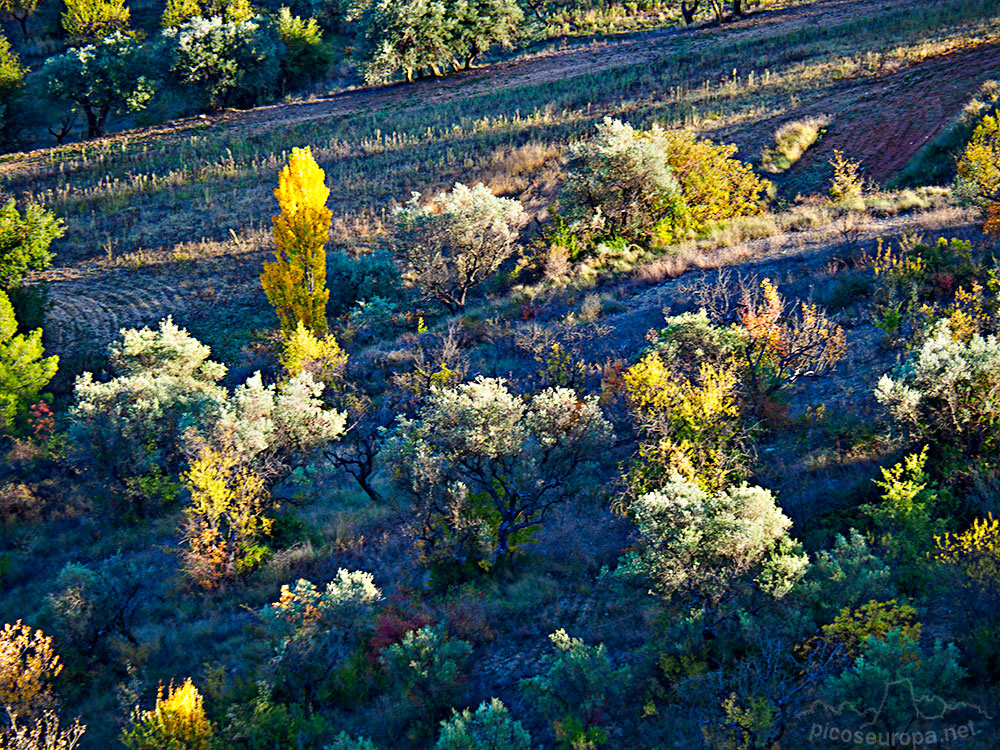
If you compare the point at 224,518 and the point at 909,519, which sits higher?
the point at 909,519

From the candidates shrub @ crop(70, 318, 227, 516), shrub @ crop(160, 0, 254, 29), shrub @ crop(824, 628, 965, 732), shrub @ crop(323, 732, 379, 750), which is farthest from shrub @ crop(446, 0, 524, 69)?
shrub @ crop(824, 628, 965, 732)

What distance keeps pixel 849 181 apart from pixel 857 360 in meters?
12.5

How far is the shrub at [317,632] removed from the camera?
12.9 metres

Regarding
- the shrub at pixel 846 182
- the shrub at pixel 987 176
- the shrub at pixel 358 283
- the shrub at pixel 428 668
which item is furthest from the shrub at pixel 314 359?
the shrub at pixel 987 176

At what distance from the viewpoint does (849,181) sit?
2753 cm

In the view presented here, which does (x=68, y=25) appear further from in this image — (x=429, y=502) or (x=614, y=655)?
(x=614, y=655)

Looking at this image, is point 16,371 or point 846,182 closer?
point 16,371

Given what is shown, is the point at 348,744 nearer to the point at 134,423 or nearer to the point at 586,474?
the point at 586,474

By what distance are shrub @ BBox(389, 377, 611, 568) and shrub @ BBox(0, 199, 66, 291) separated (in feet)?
66.7

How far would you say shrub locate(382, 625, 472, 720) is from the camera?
12430 millimetres

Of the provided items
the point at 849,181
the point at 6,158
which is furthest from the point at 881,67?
the point at 6,158

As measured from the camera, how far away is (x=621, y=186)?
2742 centimetres

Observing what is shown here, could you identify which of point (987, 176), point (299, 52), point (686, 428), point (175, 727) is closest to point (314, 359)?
point (686, 428)

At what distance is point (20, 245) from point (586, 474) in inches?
935
